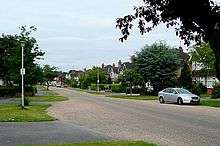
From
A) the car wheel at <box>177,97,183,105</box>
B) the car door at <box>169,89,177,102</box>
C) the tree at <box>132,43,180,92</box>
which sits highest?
the tree at <box>132,43,180,92</box>

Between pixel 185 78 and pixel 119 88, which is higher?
pixel 185 78

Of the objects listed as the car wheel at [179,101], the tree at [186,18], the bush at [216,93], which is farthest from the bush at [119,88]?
the tree at [186,18]

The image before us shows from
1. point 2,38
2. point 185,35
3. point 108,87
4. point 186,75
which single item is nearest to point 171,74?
point 186,75

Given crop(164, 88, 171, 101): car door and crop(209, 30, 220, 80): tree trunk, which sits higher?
crop(209, 30, 220, 80): tree trunk

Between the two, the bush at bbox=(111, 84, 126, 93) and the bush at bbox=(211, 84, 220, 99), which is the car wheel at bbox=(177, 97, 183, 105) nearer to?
the bush at bbox=(211, 84, 220, 99)

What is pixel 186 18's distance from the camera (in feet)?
22.9

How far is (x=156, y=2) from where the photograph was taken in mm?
7059

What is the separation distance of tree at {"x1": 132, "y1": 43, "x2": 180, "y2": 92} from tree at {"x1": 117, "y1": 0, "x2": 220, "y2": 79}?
184ft

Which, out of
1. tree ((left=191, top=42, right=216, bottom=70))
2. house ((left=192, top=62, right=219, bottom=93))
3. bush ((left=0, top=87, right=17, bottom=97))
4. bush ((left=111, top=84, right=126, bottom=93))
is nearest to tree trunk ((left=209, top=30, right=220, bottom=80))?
bush ((left=0, top=87, right=17, bottom=97))

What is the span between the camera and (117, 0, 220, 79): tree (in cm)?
675

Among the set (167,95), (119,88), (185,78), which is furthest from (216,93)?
(119,88)

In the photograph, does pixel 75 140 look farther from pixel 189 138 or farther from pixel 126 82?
pixel 126 82

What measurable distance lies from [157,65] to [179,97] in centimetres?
2284

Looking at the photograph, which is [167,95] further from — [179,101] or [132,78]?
[132,78]
